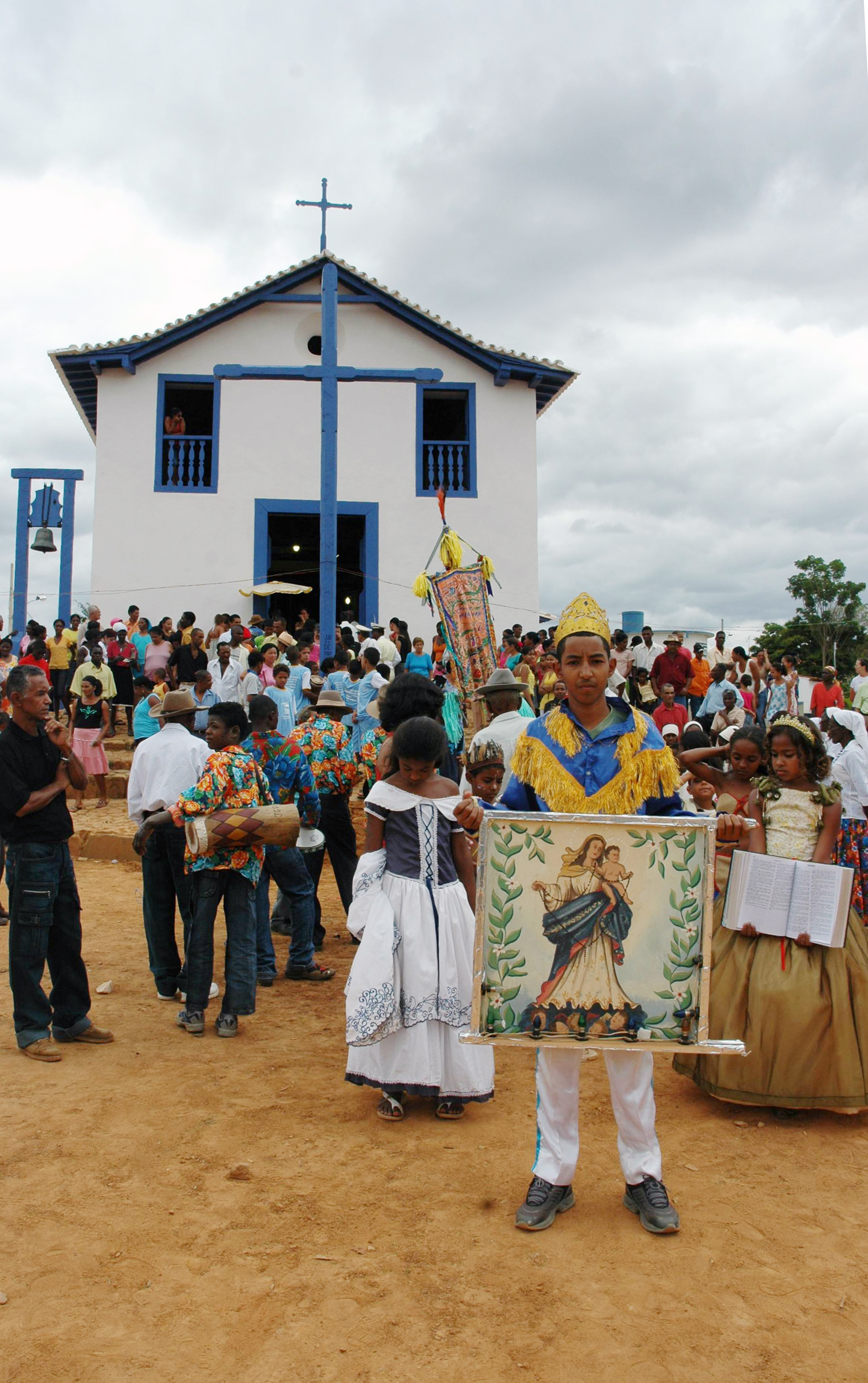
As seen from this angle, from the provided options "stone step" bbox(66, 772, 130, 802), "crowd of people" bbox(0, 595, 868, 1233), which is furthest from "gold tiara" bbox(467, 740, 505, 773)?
"stone step" bbox(66, 772, 130, 802)

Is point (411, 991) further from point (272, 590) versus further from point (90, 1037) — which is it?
point (272, 590)

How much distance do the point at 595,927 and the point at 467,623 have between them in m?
7.39

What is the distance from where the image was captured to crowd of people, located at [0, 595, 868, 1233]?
327 centimetres

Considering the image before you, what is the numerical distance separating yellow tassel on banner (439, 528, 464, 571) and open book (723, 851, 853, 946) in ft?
21.2

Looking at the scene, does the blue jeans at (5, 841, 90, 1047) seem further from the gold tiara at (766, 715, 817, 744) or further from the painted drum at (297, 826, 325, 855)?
the gold tiara at (766, 715, 817, 744)

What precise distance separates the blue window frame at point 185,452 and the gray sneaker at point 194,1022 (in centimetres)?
1370

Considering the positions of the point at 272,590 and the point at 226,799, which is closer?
the point at 226,799

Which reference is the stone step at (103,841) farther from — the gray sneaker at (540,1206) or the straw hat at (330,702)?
the gray sneaker at (540,1206)

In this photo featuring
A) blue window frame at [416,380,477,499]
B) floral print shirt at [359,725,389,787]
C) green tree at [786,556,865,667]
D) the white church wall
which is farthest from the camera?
green tree at [786,556,865,667]

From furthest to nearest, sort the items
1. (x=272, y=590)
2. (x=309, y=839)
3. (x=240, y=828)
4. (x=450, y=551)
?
(x=272, y=590) < (x=450, y=551) < (x=309, y=839) < (x=240, y=828)

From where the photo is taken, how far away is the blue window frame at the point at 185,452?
1775 centimetres

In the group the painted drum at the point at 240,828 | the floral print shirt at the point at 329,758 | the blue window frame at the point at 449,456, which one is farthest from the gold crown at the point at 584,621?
the blue window frame at the point at 449,456

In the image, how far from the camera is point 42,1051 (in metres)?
5.00

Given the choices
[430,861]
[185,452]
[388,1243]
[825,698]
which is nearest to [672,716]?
[825,698]
